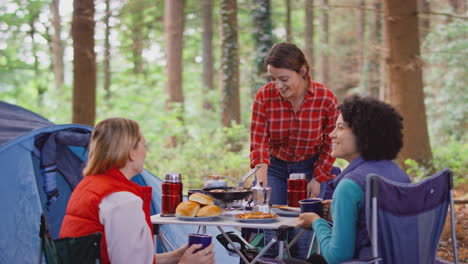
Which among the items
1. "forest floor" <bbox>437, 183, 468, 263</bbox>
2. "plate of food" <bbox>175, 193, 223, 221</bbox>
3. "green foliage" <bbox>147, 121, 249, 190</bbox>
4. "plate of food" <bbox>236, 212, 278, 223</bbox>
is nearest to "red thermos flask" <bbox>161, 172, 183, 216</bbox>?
"plate of food" <bbox>175, 193, 223, 221</bbox>

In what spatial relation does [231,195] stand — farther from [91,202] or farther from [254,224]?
[91,202]

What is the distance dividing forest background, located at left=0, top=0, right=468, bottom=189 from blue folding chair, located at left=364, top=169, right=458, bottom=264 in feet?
7.99

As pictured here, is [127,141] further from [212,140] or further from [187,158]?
[212,140]

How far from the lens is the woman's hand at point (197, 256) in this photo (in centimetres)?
230

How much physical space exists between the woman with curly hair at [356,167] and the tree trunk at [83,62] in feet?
15.5

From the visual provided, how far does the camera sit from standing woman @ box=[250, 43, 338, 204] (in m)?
3.46

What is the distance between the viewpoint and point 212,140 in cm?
1032

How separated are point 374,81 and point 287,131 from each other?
15848 millimetres

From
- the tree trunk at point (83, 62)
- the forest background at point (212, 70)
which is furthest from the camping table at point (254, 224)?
the tree trunk at point (83, 62)

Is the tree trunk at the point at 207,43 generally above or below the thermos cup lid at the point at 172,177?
above

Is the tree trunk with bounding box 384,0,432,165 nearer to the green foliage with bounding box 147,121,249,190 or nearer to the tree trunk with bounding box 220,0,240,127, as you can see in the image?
the green foliage with bounding box 147,121,249,190

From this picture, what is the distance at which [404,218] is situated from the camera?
7.38 feet

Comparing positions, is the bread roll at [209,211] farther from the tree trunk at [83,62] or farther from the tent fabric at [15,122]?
the tree trunk at [83,62]

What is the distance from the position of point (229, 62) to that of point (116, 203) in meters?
7.88
